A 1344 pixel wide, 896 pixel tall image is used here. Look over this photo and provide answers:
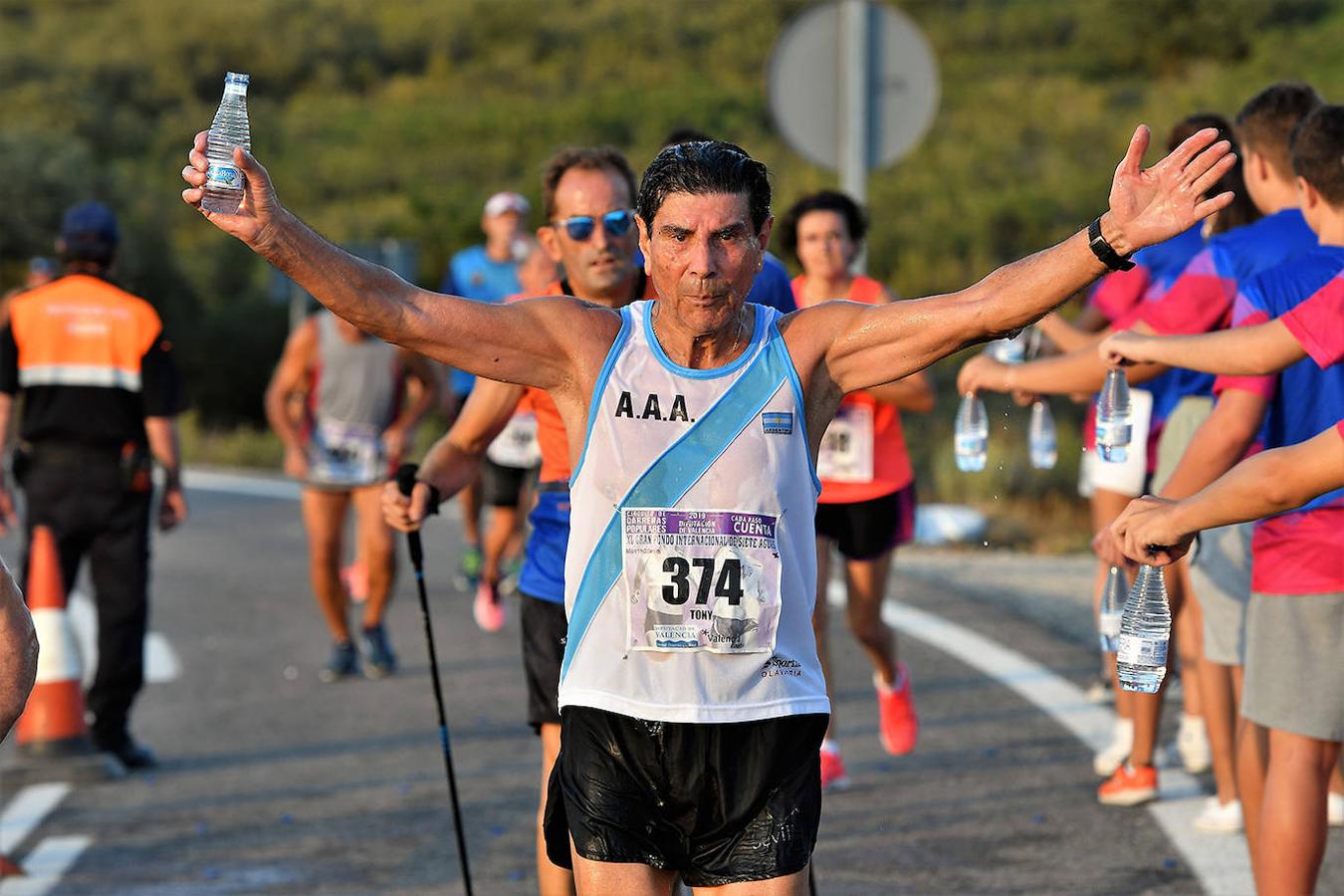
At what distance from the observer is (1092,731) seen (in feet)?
28.0

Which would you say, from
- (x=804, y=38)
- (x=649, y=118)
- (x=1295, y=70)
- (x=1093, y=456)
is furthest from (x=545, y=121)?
(x=1093, y=456)

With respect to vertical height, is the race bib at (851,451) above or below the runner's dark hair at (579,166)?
below

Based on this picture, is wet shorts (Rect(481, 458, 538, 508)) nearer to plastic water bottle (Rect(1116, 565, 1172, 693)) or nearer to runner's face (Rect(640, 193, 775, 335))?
plastic water bottle (Rect(1116, 565, 1172, 693))

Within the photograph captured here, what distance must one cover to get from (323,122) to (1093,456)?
5731cm

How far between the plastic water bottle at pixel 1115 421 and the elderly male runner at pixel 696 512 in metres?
1.21

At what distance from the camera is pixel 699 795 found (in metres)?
3.96

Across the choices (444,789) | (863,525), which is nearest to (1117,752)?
(863,525)

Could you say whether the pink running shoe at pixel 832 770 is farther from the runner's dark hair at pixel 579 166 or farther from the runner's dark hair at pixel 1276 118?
the runner's dark hair at pixel 1276 118

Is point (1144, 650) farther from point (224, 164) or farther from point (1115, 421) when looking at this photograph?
point (224, 164)

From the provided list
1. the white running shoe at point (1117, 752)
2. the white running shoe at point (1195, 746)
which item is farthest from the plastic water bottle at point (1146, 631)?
the white running shoe at point (1195, 746)

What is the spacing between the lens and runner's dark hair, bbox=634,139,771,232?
3980 mm

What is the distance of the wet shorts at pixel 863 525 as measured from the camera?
7.70m

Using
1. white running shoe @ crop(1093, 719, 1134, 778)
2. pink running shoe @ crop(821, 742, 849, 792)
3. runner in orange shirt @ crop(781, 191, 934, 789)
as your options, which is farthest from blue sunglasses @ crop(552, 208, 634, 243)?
white running shoe @ crop(1093, 719, 1134, 778)

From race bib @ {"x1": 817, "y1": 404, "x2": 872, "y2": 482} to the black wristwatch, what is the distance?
3.77 m
